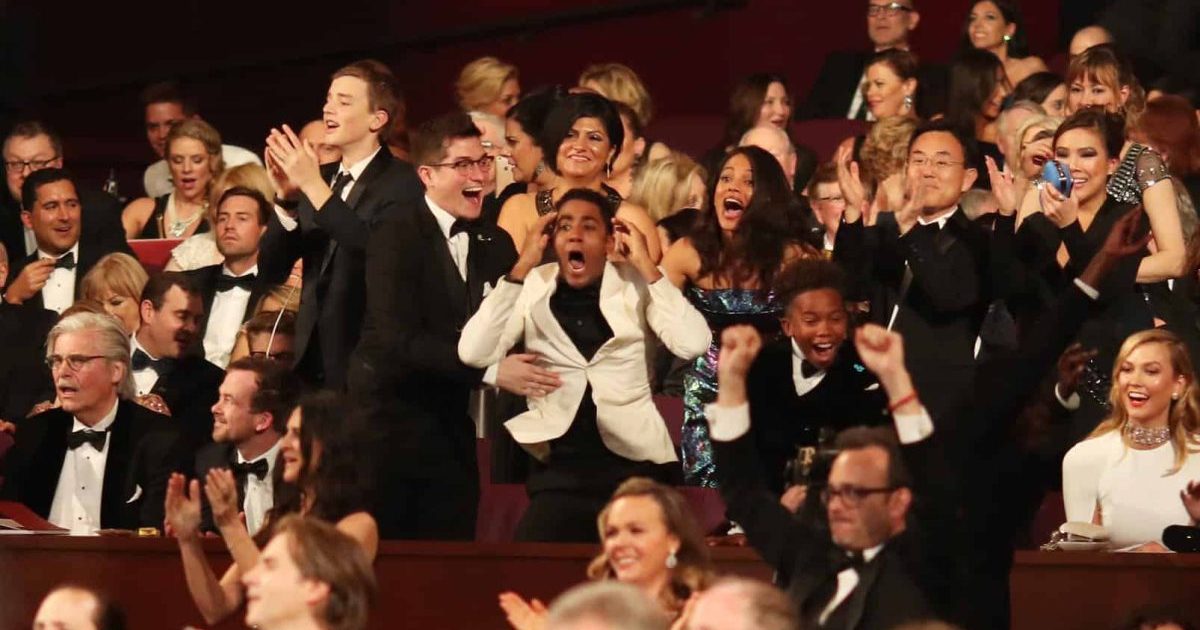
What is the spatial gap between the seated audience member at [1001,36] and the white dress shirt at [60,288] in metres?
3.85

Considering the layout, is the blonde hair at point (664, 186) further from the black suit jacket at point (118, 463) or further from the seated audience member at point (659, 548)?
the seated audience member at point (659, 548)

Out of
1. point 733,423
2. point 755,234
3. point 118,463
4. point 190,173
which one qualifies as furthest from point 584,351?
point 190,173

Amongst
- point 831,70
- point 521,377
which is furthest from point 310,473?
point 831,70

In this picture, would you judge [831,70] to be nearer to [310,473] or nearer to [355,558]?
[310,473]

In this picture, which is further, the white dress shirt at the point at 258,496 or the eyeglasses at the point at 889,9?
the eyeglasses at the point at 889,9

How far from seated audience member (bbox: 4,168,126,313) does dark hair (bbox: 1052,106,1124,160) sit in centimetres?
364

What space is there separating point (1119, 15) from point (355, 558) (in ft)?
20.2

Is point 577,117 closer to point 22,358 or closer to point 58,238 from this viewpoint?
point 22,358

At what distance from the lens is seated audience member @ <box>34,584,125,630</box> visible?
20.5 feet

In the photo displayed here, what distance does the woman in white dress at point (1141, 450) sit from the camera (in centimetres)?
714

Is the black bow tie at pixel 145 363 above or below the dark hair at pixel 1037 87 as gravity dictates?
below

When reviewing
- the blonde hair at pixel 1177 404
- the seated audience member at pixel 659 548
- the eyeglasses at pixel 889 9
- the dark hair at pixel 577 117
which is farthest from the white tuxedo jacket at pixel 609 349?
the eyeglasses at pixel 889 9

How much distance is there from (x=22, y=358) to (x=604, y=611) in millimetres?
4487

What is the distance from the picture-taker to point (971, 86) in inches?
398
